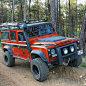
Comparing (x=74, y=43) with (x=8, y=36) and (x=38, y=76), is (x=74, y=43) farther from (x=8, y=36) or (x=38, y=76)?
(x=8, y=36)

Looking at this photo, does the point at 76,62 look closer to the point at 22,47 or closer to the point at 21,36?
the point at 22,47

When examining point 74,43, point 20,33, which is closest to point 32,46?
point 20,33

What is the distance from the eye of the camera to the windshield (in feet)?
19.3

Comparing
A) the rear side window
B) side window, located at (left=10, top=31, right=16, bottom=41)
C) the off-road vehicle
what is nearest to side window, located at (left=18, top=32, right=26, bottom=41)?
the off-road vehicle

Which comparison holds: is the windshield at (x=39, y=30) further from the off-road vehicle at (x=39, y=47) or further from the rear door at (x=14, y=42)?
the rear door at (x=14, y=42)

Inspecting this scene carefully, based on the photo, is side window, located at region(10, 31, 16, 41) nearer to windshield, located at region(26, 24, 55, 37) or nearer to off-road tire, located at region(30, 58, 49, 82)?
windshield, located at region(26, 24, 55, 37)

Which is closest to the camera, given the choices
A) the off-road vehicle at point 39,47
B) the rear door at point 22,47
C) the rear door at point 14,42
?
the off-road vehicle at point 39,47

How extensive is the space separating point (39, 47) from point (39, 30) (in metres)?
1.44

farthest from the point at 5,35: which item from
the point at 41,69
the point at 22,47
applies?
the point at 41,69

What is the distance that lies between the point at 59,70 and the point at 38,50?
171 cm

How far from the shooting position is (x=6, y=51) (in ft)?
23.8

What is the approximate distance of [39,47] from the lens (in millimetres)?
4941

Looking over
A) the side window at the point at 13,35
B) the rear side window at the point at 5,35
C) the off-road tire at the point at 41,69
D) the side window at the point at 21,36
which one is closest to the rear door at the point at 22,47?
the side window at the point at 21,36

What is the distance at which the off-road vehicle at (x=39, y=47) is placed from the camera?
4723 mm
